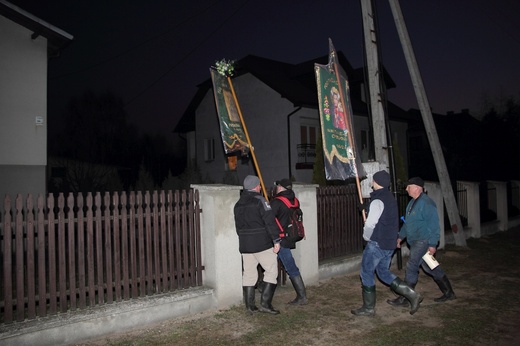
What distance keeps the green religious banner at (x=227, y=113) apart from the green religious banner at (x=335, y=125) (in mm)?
1408

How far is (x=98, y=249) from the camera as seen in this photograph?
4895 millimetres

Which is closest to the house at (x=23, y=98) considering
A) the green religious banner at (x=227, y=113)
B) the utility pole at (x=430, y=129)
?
the green religious banner at (x=227, y=113)

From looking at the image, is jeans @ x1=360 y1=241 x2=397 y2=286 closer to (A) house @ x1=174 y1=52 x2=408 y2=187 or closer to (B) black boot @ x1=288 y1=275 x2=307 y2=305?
(B) black boot @ x1=288 y1=275 x2=307 y2=305

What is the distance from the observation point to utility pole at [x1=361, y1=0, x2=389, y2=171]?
26.2 ft

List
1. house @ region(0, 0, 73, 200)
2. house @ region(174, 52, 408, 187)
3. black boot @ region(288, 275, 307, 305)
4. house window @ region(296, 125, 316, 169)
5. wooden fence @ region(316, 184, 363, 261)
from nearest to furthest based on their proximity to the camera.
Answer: black boot @ region(288, 275, 307, 305), wooden fence @ region(316, 184, 363, 261), house @ region(0, 0, 73, 200), house window @ region(296, 125, 316, 169), house @ region(174, 52, 408, 187)

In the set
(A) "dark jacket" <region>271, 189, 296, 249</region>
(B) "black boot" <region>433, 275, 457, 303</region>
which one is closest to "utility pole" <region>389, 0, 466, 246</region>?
(B) "black boot" <region>433, 275, 457, 303</region>

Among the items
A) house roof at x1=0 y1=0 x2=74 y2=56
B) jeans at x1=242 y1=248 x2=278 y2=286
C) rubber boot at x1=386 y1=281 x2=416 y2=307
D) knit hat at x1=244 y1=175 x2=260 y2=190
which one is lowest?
rubber boot at x1=386 y1=281 x2=416 y2=307

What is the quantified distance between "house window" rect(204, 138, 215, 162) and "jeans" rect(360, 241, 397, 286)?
19.7 m

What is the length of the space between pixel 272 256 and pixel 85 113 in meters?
Result: 27.3

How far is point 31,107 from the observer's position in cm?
977

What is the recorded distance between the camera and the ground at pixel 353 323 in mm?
4617

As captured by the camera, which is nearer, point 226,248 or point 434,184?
point 226,248

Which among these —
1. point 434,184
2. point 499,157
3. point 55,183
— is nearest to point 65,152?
point 55,183

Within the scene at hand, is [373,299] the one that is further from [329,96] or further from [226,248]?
[329,96]
